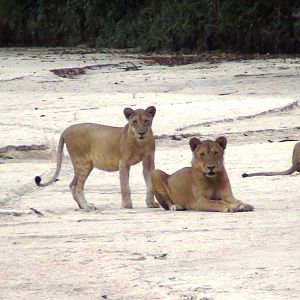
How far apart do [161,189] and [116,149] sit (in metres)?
0.63

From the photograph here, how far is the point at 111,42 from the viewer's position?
36156 millimetres

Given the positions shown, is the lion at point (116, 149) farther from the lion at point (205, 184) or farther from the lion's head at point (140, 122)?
the lion at point (205, 184)

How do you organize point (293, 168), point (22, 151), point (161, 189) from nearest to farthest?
point (161, 189), point (293, 168), point (22, 151)

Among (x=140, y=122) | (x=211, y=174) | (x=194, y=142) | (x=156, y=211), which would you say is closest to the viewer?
(x=211, y=174)

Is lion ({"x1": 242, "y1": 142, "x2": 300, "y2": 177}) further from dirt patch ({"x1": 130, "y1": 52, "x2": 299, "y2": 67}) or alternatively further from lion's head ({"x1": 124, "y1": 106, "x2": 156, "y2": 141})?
dirt patch ({"x1": 130, "y1": 52, "x2": 299, "y2": 67})

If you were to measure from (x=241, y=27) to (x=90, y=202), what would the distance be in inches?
837

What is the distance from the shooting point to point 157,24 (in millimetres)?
33812

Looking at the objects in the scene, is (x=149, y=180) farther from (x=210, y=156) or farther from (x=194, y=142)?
(x=210, y=156)

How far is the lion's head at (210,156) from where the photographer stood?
9.50 m

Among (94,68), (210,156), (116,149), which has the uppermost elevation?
(210,156)

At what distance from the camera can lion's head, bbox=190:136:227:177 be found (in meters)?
9.50

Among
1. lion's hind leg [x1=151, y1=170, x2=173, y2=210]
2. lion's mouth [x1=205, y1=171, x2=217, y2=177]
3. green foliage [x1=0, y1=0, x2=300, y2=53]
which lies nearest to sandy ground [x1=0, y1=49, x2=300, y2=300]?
lion's hind leg [x1=151, y1=170, x2=173, y2=210]

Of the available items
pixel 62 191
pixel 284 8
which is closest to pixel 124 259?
pixel 62 191

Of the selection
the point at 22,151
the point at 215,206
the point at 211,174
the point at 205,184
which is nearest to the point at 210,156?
the point at 211,174
